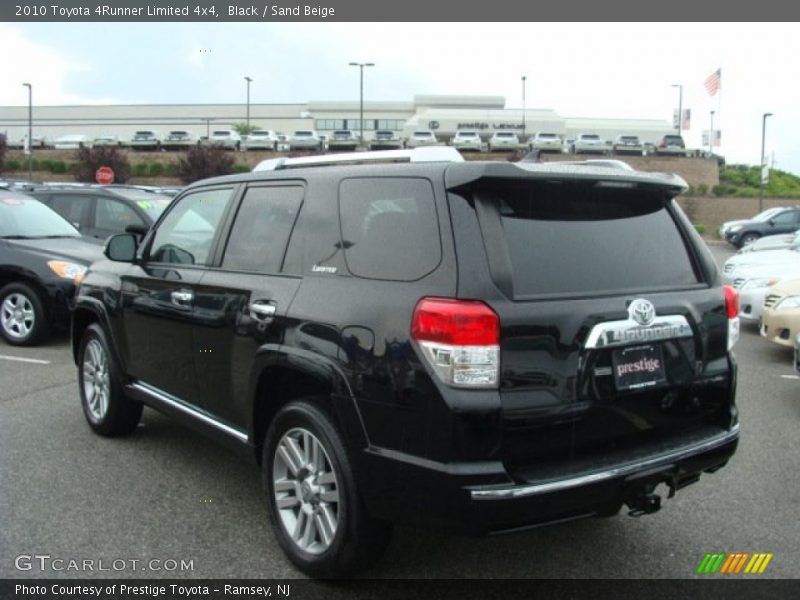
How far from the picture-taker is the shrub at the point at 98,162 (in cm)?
4712

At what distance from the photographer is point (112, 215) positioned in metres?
11.7

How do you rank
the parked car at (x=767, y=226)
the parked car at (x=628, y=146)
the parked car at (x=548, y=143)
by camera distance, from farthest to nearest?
1. the parked car at (x=628, y=146)
2. the parked car at (x=548, y=143)
3. the parked car at (x=767, y=226)

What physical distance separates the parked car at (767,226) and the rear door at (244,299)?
1075 inches

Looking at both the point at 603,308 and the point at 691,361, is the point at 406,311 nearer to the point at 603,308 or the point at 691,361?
the point at 603,308

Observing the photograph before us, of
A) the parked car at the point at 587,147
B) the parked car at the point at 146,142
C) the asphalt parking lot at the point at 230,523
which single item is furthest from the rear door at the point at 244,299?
the parked car at the point at 146,142

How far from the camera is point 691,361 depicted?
3322 millimetres

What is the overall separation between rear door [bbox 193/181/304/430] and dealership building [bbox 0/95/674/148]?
84790 mm

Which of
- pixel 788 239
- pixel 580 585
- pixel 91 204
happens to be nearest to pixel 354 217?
pixel 580 585

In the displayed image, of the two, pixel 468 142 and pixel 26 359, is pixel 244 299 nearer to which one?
pixel 26 359

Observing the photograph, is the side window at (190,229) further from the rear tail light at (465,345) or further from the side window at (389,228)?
the rear tail light at (465,345)

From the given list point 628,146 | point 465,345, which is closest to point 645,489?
point 465,345

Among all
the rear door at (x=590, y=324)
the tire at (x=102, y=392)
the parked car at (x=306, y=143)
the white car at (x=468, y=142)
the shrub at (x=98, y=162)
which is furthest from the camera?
the parked car at (x=306, y=143)

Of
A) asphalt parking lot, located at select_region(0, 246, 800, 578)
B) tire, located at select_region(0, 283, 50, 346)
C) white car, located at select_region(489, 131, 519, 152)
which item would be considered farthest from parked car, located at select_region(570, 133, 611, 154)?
asphalt parking lot, located at select_region(0, 246, 800, 578)

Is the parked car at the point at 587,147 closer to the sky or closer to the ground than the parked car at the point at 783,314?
closer to the sky
